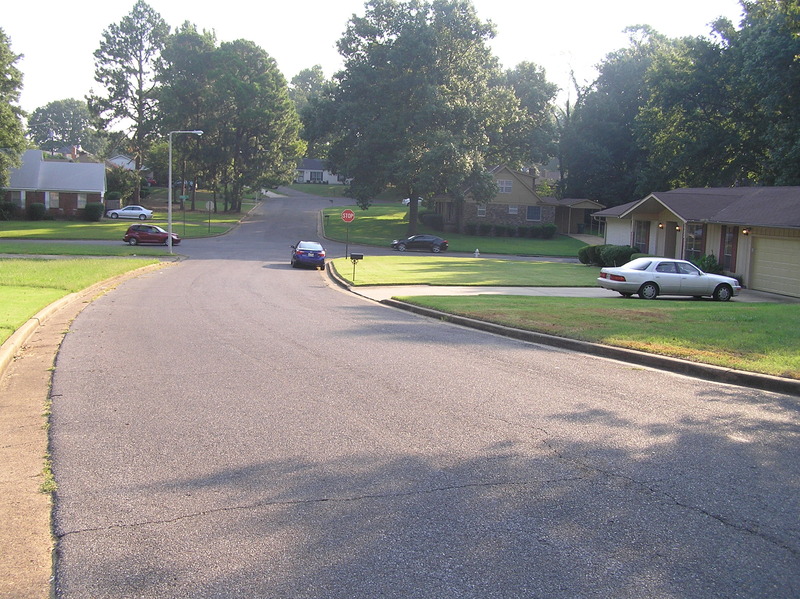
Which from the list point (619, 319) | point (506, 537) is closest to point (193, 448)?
point (506, 537)

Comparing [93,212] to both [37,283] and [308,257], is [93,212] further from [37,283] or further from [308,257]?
[37,283]

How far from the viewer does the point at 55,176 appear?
230 feet

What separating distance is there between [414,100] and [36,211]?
35531 mm

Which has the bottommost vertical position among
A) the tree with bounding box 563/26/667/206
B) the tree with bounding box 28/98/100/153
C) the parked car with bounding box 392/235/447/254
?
the parked car with bounding box 392/235/447/254

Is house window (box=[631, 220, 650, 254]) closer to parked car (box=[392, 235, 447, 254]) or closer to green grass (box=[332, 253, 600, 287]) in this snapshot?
green grass (box=[332, 253, 600, 287])

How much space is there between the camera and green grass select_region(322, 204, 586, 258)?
6119 centimetres

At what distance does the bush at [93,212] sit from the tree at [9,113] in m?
7.24

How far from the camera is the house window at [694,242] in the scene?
3612cm

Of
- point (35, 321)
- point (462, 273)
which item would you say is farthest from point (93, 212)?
point (35, 321)

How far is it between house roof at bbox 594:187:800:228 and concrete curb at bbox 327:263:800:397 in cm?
1707

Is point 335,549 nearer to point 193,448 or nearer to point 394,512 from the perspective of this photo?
point 394,512

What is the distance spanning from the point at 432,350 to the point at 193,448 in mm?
6269

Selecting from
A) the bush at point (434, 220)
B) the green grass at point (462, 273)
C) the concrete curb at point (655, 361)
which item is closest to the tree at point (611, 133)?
the bush at point (434, 220)

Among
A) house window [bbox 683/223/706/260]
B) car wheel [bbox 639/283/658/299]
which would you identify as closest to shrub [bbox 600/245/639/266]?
house window [bbox 683/223/706/260]
